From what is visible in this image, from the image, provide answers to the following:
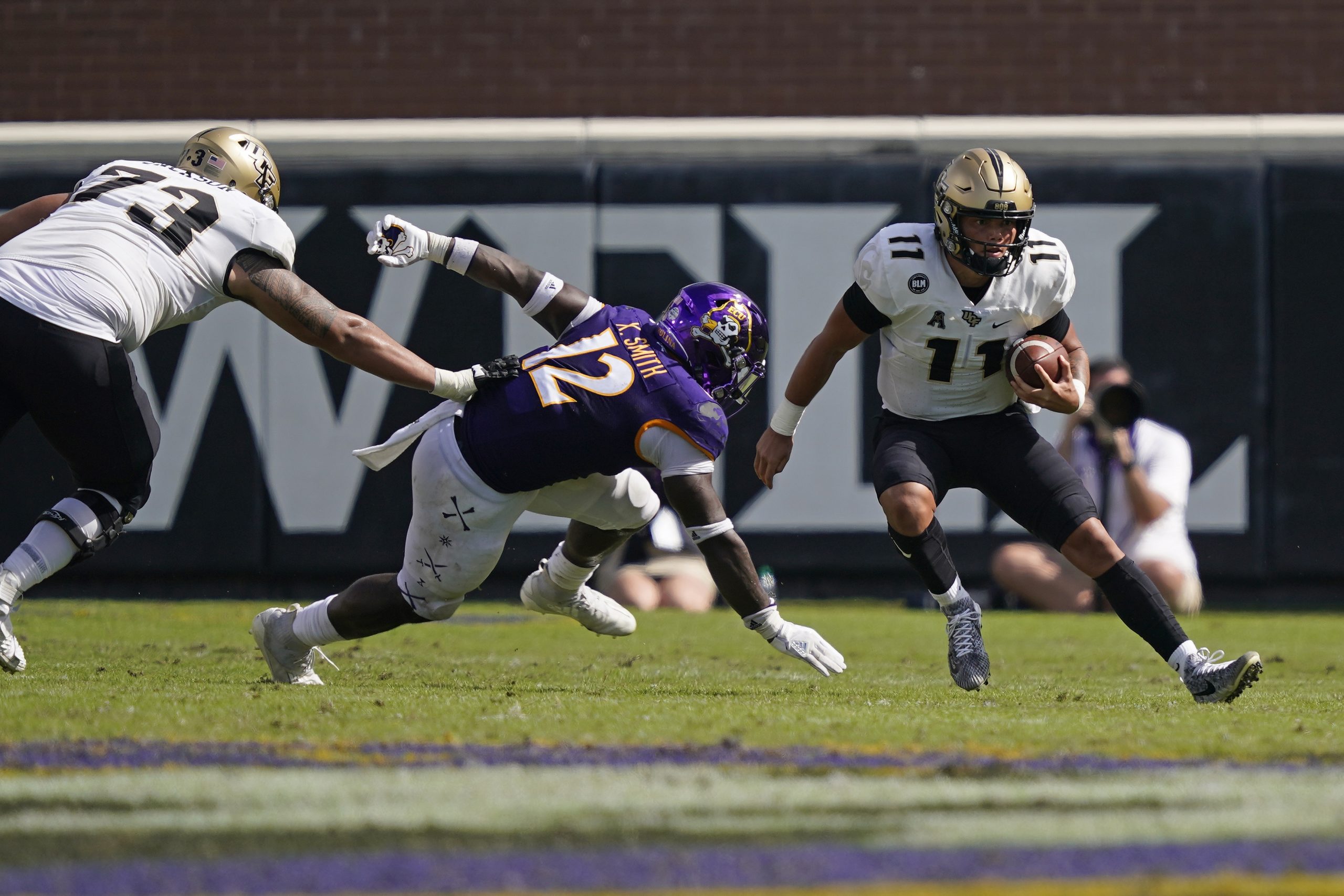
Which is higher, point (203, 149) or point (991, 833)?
point (203, 149)

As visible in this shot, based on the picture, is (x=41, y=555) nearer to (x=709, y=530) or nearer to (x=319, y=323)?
(x=319, y=323)

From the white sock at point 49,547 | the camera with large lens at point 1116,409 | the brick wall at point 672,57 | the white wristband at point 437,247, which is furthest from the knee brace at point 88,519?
the brick wall at point 672,57

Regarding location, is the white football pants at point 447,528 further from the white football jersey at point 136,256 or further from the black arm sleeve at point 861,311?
the black arm sleeve at point 861,311

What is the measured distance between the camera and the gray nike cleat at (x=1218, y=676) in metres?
4.03

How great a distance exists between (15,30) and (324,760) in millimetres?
8787

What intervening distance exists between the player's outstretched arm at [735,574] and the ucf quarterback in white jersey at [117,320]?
1.94ft

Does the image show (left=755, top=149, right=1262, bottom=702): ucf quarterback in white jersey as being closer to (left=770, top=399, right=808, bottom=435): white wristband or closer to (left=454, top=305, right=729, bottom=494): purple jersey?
(left=770, top=399, right=808, bottom=435): white wristband

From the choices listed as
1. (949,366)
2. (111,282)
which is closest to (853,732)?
(949,366)

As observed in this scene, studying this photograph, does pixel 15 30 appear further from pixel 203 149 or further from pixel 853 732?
pixel 853 732

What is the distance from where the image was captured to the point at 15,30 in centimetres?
1024

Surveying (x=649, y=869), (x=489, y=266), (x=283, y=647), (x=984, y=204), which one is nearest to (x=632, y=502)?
(x=489, y=266)

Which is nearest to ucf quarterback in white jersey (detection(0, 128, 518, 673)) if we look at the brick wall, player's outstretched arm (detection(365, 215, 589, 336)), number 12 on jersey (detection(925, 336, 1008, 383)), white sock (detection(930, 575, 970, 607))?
player's outstretched arm (detection(365, 215, 589, 336))

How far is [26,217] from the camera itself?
4730mm

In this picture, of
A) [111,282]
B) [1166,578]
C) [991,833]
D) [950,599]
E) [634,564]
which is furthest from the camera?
[634,564]
